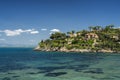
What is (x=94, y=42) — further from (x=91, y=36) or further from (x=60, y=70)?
(x=60, y=70)

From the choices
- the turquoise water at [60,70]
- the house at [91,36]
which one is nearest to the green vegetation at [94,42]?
the house at [91,36]

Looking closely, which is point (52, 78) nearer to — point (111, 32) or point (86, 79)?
point (86, 79)

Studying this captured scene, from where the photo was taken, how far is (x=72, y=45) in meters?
189

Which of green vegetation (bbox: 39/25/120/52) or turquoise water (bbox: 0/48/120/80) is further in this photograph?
green vegetation (bbox: 39/25/120/52)

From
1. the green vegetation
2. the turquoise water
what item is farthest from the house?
the turquoise water

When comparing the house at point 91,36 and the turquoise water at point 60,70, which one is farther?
the house at point 91,36

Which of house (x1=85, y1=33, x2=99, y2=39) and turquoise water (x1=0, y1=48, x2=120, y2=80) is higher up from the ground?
house (x1=85, y1=33, x2=99, y2=39)

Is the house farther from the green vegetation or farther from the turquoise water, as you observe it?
the turquoise water

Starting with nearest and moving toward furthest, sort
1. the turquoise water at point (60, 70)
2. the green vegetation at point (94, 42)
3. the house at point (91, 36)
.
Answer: the turquoise water at point (60, 70), the green vegetation at point (94, 42), the house at point (91, 36)

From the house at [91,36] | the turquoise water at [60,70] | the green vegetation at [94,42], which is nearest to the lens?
the turquoise water at [60,70]

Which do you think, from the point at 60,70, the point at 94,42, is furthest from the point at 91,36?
the point at 60,70

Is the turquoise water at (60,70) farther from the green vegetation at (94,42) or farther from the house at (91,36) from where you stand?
the house at (91,36)

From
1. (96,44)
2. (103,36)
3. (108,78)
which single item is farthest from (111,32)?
(108,78)

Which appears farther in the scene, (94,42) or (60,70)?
(94,42)
